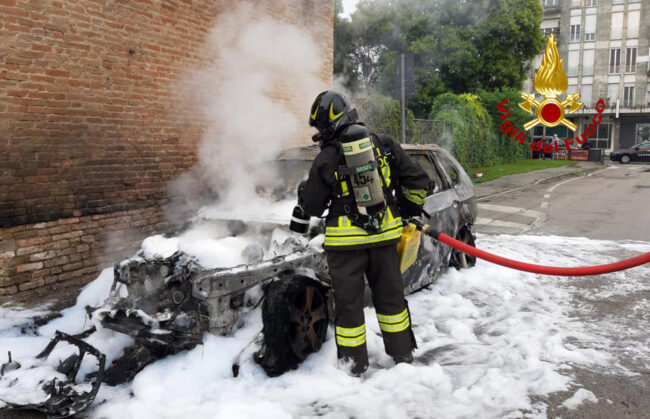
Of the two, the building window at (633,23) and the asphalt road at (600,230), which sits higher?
the building window at (633,23)

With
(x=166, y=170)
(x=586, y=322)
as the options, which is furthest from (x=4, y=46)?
(x=586, y=322)

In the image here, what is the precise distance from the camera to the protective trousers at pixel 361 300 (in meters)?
3.27

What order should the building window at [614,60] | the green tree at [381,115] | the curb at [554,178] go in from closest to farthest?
1. the green tree at [381,115]
2. the curb at [554,178]
3. the building window at [614,60]

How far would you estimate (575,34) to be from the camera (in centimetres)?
4238

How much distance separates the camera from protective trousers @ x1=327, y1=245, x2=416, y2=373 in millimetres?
3273

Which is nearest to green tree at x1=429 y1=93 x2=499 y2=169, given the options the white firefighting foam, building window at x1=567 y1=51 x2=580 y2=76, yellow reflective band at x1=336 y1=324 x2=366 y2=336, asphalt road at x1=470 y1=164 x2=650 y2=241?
asphalt road at x1=470 y1=164 x2=650 y2=241

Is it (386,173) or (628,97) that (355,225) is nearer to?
(386,173)

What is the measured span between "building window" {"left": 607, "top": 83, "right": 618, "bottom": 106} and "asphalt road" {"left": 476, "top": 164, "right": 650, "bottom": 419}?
83.1 feet

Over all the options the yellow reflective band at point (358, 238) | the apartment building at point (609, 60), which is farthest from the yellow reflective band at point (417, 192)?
the apartment building at point (609, 60)

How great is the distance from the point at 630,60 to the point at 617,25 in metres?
3.03

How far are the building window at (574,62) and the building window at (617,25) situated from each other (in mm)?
2994

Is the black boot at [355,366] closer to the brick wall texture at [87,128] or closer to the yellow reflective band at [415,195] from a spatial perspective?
the yellow reflective band at [415,195]

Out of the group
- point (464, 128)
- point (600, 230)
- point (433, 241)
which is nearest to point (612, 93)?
point (464, 128)

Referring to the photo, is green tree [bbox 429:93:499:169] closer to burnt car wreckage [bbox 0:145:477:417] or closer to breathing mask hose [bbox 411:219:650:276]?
breathing mask hose [bbox 411:219:650:276]
